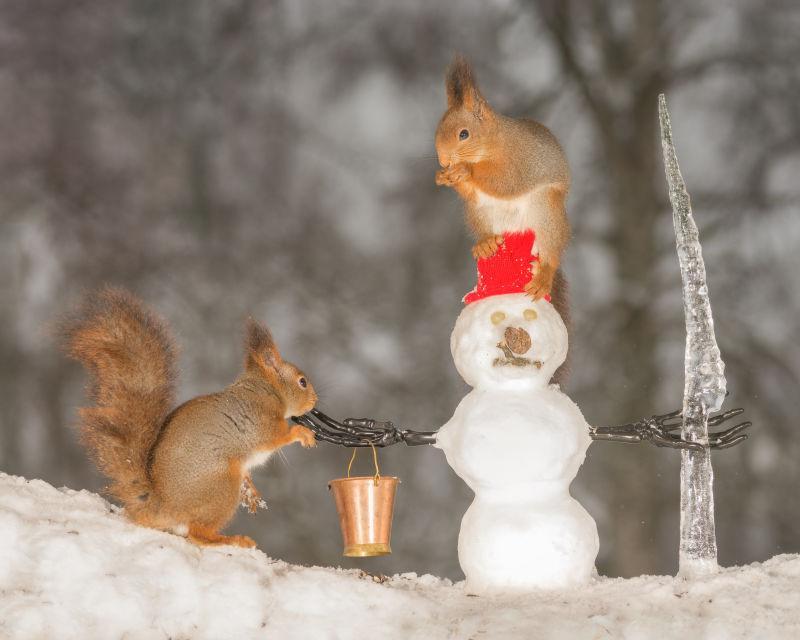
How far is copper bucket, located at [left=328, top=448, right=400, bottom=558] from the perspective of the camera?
181 centimetres

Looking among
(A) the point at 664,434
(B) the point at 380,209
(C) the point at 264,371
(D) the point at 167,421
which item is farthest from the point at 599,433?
(B) the point at 380,209

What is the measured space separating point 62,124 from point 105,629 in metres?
1.77

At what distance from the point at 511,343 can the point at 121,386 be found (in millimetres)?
653

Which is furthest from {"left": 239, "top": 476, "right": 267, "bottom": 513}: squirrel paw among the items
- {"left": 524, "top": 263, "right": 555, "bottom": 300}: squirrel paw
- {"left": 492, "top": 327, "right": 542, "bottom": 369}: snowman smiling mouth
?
{"left": 524, "top": 263, "right": 555, "bottom": 300}: squirrel paw

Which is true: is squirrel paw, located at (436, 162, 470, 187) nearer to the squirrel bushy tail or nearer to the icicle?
the icicle

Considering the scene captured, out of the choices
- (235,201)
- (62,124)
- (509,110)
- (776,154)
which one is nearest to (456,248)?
(509,110)

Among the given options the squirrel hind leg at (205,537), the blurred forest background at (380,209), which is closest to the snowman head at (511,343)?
the squirrel hind leg at (205,537)

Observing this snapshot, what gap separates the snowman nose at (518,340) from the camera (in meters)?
1.79

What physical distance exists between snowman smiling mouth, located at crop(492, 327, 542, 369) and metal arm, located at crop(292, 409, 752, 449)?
19 cm

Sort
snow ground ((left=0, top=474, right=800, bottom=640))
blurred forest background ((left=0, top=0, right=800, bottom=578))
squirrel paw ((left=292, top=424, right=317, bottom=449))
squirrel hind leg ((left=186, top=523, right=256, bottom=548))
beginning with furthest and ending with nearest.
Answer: blurred forest background ((left=0, top=0, right=800, bottom=578)) < squirrel paw ((left=292, top=424, right=317, bottom=449)) < squirrel hind leg ((left=186, top=523, right=256, bottom=548)) < snow ground ((left=0, top=474, right=800, bottom=640))

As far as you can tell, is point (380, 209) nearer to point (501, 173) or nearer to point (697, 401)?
point (501, 173)

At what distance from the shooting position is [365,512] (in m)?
1.82

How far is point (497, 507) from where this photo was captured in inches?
70.2

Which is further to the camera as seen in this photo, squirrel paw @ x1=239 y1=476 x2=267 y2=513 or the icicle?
squirrel paw @ x1=239 y1=476 x2=267 y2=513
